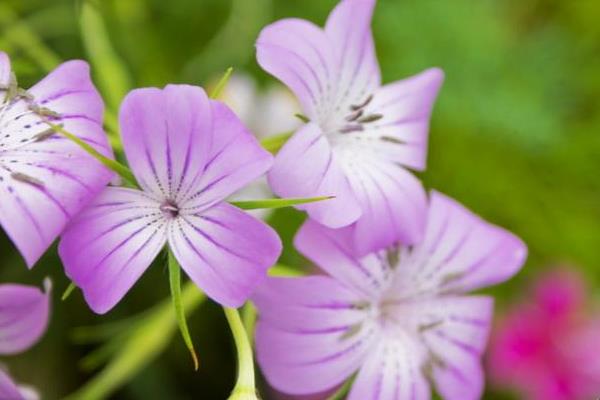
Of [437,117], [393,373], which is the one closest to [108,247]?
[393,373]

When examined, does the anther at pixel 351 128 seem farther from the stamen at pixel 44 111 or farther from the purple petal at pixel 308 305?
the stamen at pixel 44 111

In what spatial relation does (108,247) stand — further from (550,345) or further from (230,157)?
(550,345)

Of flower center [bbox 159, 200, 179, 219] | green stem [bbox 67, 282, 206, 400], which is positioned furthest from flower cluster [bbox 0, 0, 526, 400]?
green stem [bbox 67, 282, 206, 400]

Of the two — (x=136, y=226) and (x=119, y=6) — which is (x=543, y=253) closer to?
(x=119, y=6)

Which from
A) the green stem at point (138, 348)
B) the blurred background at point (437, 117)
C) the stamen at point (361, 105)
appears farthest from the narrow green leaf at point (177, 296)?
the blurred background at point (437, 117)

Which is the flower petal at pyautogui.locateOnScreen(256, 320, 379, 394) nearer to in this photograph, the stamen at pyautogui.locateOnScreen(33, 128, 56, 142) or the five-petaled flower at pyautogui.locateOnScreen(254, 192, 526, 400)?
the five-petaled flower at pyautogui.locateOnScreen(254, 192, 526, 400)
